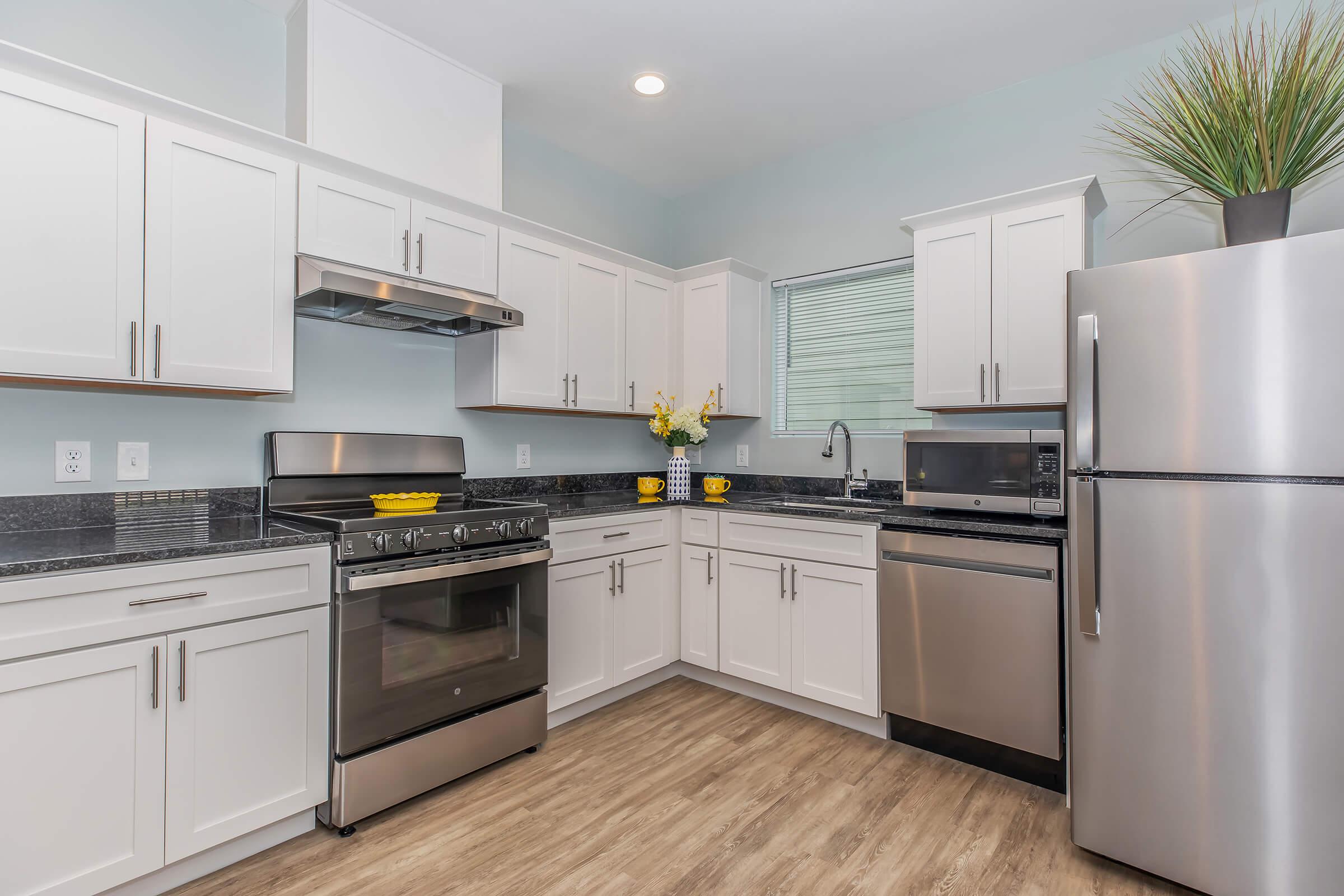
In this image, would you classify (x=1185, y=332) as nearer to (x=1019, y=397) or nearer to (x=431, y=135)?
(x=1019, y=397)

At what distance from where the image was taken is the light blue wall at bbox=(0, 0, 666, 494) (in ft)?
6.44

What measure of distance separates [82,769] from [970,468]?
282cm

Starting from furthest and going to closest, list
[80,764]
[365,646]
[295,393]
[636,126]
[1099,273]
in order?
[636,126]
[295,393]
[365,646]
[1099,273]
[80,764]

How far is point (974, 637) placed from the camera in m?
2.40

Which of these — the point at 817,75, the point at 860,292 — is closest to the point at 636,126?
the point at 817,75

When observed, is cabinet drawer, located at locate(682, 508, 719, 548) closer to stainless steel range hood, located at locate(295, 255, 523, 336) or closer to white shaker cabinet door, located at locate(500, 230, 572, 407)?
white shaker cabinet door, located at locate(500, 230, 572, 407)

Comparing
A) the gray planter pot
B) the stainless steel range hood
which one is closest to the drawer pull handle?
the stainless steel range hood

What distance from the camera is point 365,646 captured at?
6.57 feet

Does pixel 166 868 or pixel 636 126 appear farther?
pixel 636 126

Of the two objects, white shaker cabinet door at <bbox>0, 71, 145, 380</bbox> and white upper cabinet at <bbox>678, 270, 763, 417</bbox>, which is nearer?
white shaker cabinet door at <bbox>0, 71, 145, 380</bbox>

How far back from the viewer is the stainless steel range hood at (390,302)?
2129mm

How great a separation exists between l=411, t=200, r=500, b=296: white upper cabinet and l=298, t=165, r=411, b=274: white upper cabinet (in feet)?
0.16

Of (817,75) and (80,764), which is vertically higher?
(817,75)

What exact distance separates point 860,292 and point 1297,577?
226 cm
